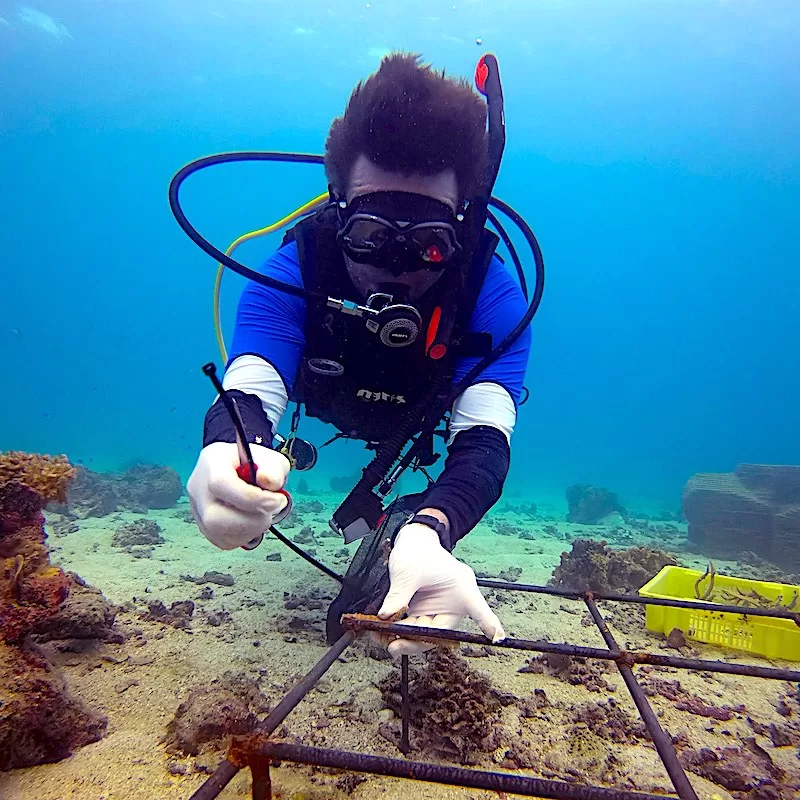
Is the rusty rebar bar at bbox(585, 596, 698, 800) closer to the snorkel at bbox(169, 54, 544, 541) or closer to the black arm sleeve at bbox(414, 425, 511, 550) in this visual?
the black arm sleeve at bbox(414, 425, 511, 550)

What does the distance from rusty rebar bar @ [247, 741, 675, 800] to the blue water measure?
16661 mm

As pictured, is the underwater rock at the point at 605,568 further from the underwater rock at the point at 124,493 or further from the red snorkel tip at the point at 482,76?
the underwater rock at the point at 124,493

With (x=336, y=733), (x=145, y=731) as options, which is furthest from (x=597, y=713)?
(x=145, y=731)

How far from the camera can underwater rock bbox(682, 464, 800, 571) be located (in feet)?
31.9

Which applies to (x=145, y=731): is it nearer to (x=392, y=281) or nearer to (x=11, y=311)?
(x=392, y=281)

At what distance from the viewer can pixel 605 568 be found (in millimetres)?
5043

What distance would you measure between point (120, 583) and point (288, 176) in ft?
315

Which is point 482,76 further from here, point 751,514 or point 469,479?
point 751,514

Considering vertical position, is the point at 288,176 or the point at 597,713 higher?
the point at 288,176

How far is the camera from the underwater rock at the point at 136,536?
6184 mm

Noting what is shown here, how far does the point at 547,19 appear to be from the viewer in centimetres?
4022

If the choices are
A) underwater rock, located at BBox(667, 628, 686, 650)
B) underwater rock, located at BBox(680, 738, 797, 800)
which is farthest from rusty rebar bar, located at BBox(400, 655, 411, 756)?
underwater rock, located at BBox(667, 628, 686, 650)

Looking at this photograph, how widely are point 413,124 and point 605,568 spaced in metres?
4.73

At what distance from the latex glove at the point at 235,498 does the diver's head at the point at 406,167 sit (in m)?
1.55
